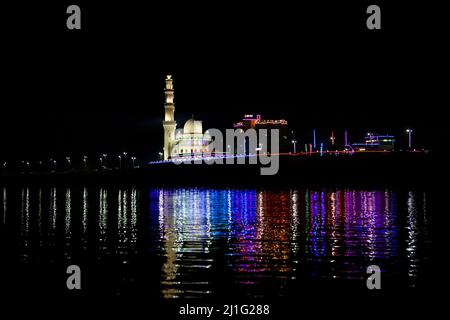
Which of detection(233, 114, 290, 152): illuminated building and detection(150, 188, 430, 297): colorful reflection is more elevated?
detection(233, 114, 290, 152): illuminated building

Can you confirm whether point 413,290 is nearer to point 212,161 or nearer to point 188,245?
point 188,245

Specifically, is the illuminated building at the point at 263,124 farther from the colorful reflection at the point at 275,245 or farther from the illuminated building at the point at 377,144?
the colorful reflection at the point at 275,245

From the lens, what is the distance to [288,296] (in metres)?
12.1

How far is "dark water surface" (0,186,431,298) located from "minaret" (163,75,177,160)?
89.0m

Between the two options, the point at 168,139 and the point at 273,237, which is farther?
the point at 168,139

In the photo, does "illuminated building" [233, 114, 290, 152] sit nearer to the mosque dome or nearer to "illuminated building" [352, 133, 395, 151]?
the mosque dome

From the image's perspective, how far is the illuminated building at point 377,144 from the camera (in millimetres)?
110188

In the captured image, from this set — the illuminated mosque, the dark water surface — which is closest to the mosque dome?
the illuminated mosque

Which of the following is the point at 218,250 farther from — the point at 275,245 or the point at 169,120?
the point at 169,120

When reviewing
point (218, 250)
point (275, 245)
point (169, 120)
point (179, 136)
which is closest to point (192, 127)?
point (179, 136)

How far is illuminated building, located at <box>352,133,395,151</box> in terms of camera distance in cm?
11019

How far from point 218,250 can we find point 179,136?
110m
